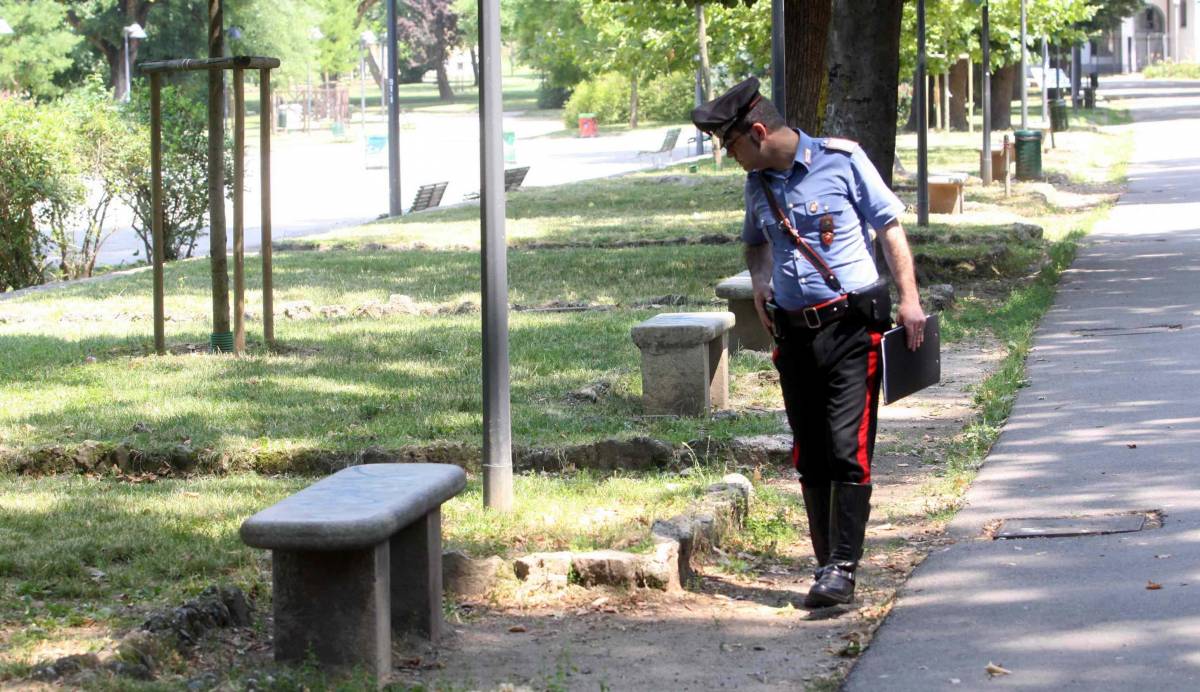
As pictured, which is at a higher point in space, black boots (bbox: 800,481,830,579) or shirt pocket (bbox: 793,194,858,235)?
shirt pocket (bbox: 793,194,858,235)

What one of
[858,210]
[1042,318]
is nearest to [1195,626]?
[858,210]

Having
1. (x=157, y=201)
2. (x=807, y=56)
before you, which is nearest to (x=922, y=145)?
(x=807, y=56)

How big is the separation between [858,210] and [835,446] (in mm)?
853

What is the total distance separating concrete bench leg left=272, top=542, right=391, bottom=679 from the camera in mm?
4750

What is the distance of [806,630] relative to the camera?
5.59 m

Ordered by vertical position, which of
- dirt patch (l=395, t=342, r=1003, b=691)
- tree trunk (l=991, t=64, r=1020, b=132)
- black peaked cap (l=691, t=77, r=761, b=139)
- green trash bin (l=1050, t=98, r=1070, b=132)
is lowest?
dirt patch (l=395, t=342, r=1003, b=691)

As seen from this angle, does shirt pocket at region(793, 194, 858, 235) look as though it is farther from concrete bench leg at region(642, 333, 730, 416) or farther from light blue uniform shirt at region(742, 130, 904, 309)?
concrete bench leg at region(642, 333, 730, 416)

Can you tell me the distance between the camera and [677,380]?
897 cm

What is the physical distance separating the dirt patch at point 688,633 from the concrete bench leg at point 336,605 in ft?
0.66

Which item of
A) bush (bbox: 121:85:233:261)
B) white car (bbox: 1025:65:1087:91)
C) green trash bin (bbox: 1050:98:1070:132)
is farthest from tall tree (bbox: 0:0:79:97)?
bush (bbox: 121:85:233:261)

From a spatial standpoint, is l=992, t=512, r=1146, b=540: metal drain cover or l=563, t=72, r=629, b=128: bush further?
l=563, t=72, r=629, b=128: bush

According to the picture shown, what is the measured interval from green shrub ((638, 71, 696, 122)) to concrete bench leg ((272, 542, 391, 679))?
63774 millimetres

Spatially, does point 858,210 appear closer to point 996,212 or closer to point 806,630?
point 806,630

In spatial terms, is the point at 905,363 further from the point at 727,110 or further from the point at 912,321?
the point at 727,110
